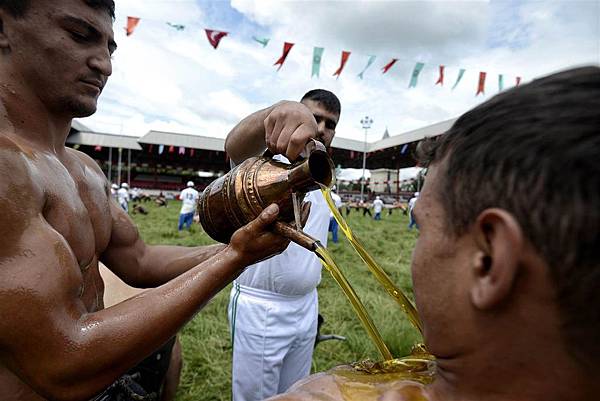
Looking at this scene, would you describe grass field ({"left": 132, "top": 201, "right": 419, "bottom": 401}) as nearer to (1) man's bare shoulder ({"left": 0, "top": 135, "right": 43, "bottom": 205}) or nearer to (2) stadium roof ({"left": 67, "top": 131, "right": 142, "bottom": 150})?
(1) man's bare shoulder ({"left": 0, "top": 135, "right": 43, "bottom": 205})

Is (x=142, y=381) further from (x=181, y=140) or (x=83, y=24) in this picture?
(x=181, y=140)

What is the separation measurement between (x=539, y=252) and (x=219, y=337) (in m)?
4.09

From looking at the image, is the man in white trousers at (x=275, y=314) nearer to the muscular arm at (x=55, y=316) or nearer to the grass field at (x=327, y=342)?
the grass field at (x=327, y=342)

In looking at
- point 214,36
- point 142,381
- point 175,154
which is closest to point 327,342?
point 142,381

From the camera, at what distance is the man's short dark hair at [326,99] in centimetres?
272

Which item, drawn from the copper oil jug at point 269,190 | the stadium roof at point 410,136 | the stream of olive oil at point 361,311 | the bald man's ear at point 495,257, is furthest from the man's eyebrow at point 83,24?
the stadium roof at point 410,136

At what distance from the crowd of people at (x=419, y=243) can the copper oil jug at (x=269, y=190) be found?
0.09 metres

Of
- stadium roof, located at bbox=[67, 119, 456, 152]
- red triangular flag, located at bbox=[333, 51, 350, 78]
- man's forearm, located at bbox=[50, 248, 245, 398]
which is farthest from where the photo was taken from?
stadium roof, located at bbox=[67, 119, 456, 152]

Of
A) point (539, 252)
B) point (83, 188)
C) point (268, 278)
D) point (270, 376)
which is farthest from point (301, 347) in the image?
point (539, 252)

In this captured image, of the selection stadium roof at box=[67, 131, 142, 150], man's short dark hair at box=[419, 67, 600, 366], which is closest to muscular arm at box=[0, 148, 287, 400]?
man's short dark hair at box=[419, 67, 600, 366]

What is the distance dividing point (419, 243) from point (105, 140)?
1488 inches

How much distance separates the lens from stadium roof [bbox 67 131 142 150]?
33.0 m

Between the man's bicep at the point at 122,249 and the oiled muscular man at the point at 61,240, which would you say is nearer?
the oiled muscular man at the point at 61,240

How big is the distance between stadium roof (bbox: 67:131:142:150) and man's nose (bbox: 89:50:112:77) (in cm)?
3545
